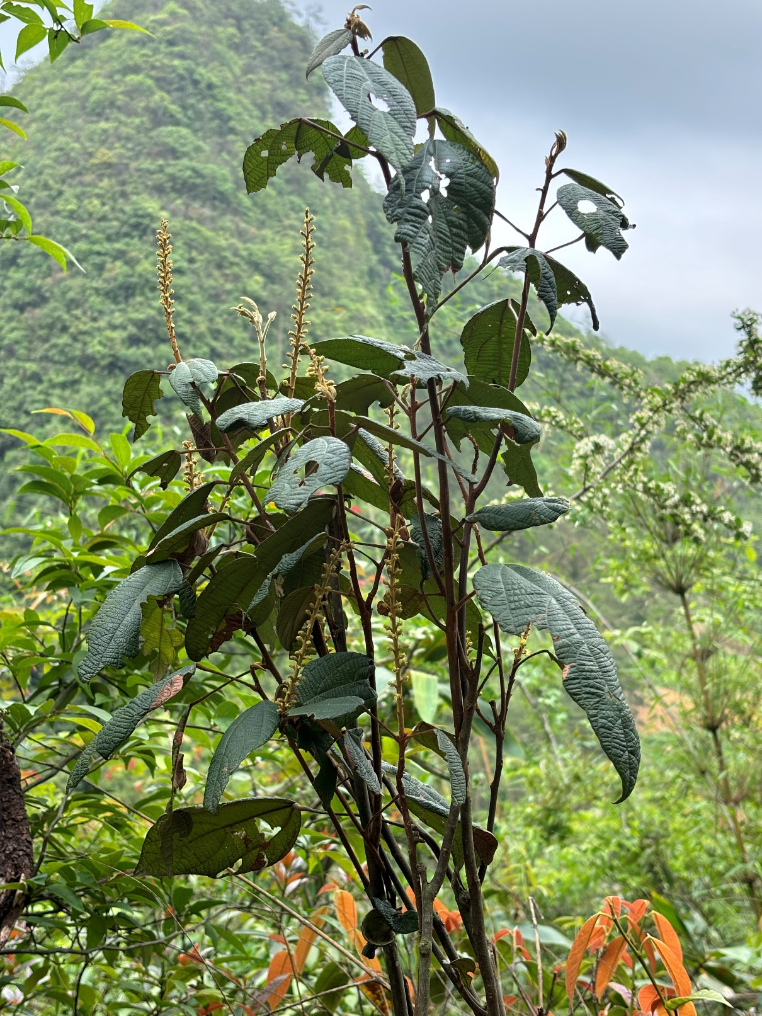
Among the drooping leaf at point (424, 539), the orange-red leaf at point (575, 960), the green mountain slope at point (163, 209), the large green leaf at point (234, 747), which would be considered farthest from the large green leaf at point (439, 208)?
the green mountain slope at point (163, 209)

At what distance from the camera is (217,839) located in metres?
0.46

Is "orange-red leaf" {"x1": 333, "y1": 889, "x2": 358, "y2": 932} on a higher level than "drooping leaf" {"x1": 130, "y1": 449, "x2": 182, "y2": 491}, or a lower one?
lower

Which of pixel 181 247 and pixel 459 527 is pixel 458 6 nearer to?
pixel 459 527

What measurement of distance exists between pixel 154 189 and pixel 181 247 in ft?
5.64

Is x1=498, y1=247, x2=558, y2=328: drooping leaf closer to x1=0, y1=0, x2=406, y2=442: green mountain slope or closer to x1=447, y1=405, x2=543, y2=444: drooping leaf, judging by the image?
x1=447, y1=405, x2=543, y2=444: drooping leaf

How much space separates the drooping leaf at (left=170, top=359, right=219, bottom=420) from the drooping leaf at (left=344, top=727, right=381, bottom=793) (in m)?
0.22

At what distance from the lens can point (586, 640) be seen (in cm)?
37

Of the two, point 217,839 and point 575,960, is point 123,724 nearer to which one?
point 217,839

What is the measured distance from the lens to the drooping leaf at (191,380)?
46 centimetres

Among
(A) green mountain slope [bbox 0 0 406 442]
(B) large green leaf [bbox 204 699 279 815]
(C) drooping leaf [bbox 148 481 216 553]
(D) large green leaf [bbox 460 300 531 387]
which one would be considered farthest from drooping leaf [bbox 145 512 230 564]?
(A) green mountain slope [bbox 0 0 406 442]

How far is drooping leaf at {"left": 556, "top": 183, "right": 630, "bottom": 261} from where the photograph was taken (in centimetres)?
48

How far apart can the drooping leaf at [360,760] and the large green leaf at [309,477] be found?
0.54 ft

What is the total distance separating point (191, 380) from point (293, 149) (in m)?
0.20

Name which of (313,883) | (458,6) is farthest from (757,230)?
Result: (313,883)
